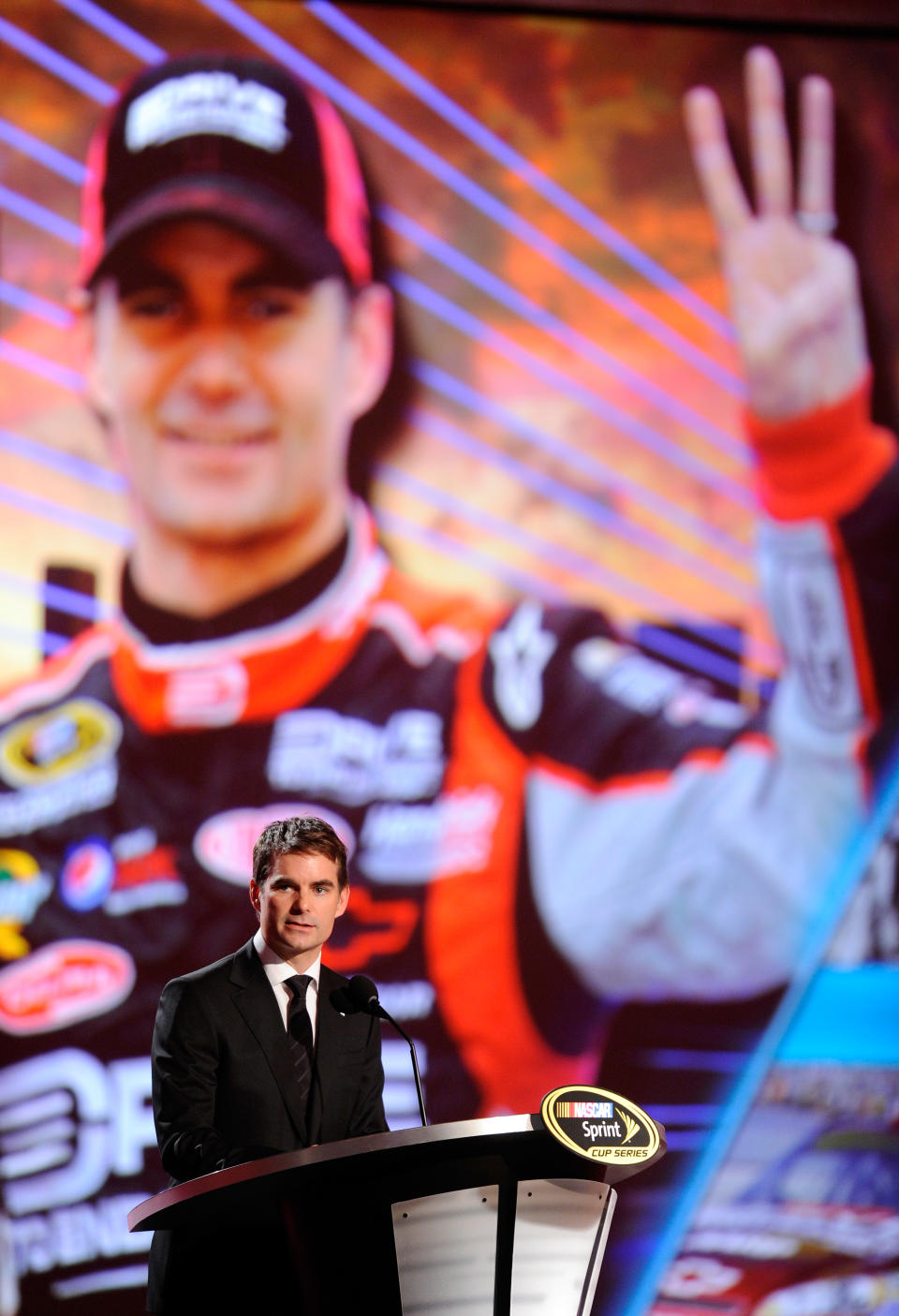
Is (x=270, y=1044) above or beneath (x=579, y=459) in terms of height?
beneath

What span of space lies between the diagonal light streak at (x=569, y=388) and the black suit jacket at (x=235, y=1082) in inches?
86.0

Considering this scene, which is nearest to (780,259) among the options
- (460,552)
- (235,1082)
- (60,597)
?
(460,552)

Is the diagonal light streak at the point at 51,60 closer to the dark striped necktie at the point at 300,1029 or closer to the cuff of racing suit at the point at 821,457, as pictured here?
the cuff of racing suit at the point at 821,457

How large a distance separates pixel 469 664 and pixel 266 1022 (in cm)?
190

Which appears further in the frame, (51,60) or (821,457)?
(821,457)

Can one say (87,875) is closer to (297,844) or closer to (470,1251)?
(297,844)

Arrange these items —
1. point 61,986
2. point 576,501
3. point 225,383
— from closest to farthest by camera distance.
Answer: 1. point 61,986
2. point 225,383
3. point 576,501

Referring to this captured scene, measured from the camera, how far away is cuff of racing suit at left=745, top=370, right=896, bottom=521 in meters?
3.48

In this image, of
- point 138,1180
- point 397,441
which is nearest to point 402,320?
point 397,441

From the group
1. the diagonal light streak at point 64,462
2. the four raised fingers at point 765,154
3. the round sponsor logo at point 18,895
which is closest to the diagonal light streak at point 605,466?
the four raised fingers at point 765,154

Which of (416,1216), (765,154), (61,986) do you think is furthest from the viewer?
(765,154)

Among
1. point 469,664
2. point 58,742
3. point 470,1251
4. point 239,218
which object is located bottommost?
point 470,1251

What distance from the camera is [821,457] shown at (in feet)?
11.5

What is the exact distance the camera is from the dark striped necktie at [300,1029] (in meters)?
1.43
